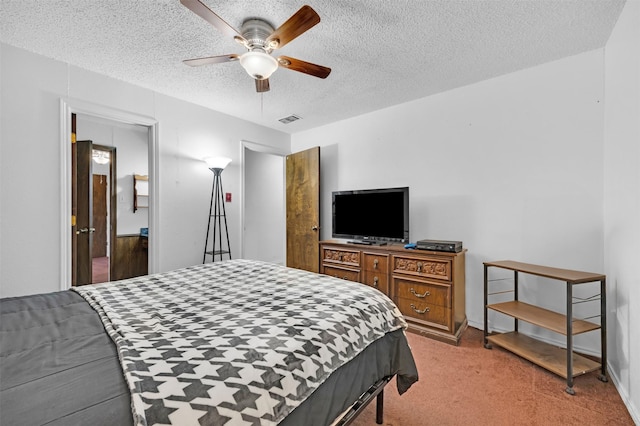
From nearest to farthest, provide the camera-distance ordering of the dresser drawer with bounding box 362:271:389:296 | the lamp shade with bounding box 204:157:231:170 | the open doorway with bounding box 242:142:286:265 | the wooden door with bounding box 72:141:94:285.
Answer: the dresser drawer with bounding box 362:271:389:296 → the wooden door with bounding box 72:141:94:285 → the lamp shade with bounding box 204:157:231:170 → the open doorway with bounding box 242:142:286:265

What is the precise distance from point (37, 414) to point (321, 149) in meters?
4.08

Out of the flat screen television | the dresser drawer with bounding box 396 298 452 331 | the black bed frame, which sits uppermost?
the flat screen television

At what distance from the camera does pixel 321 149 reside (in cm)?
440

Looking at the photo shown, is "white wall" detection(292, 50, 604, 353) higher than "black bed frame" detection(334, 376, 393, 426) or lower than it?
higher

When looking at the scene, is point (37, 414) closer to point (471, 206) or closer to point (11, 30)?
point (11, 30)

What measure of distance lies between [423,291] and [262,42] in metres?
2.54

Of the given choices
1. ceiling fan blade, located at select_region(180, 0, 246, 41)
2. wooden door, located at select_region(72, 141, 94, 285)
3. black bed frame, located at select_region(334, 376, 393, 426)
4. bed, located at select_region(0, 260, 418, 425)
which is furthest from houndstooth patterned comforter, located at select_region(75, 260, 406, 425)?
wooden door, located at select_region(72, 141, 94, 285)

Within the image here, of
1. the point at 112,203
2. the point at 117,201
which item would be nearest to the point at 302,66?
the point at 112,203

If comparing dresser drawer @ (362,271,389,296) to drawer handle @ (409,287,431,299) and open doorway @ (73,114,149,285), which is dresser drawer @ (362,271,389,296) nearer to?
drawer handle @ (409,287,431,299)

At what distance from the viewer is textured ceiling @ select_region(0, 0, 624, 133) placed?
6.21 feet

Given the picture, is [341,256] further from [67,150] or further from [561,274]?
[67,150]

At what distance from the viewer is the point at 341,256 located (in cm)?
345

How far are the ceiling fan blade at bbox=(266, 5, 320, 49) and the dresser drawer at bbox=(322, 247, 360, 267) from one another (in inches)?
87.5

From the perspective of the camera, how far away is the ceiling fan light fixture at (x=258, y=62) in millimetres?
1906
